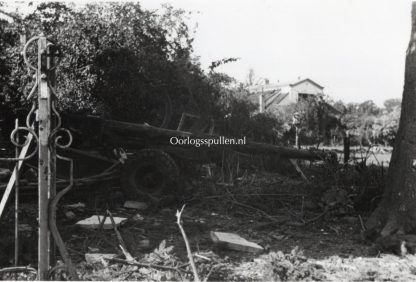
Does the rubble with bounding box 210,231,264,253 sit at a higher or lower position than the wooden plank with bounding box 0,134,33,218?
lower

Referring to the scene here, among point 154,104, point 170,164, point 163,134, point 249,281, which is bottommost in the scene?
point 249,281

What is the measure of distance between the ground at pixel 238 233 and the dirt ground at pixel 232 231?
10mm

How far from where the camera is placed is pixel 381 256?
4.82 m

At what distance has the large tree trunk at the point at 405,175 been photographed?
5355 mm

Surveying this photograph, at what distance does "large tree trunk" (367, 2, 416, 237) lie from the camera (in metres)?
5.36

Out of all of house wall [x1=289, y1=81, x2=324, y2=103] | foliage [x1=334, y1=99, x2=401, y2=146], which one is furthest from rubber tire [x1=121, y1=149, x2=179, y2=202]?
house wall [x1=289, y1=81, x2=324, y2=103]

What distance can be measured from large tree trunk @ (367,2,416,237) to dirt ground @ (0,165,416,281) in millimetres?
411

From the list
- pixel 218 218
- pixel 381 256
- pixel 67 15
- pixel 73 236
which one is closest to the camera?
pixel 381 256

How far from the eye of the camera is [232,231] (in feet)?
19.8

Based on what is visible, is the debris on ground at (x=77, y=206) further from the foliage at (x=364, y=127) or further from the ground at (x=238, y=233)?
the foliage at (x=364, y=127)

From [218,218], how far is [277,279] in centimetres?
298

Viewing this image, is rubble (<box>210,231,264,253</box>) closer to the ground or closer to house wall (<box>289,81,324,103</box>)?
the ground

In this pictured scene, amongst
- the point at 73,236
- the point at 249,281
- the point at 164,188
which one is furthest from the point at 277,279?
the point at 164,188

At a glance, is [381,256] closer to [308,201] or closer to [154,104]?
[308,201]
